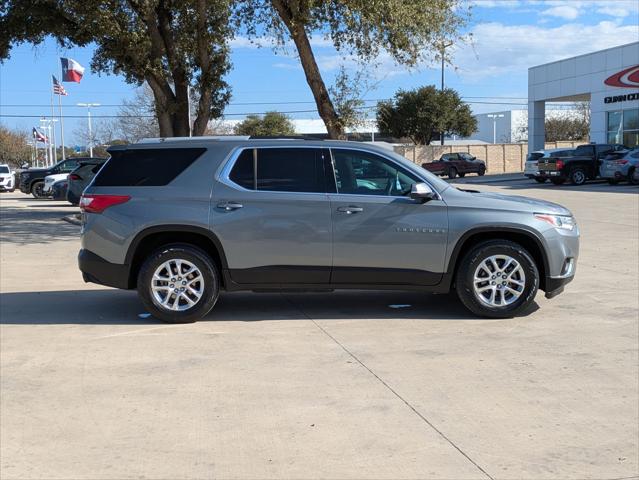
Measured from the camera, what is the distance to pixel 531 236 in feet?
22.8

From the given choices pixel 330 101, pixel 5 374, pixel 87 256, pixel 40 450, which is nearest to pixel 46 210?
pixel 330 101

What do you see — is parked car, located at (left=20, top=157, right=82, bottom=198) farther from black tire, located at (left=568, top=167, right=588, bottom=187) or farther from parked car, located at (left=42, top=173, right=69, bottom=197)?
black tire, located at (left=568, top=167, right=588, bottom=187)

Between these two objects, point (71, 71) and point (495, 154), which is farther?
point (495, 154)

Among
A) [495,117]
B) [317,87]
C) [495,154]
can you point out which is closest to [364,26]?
[317,87]

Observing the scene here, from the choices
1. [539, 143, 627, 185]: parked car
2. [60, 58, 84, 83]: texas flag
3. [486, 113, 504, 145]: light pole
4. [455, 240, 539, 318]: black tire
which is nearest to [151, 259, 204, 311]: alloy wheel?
[455, 240, 539, 318]: black tire

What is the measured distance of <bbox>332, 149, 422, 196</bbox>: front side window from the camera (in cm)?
702

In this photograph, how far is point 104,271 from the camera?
23.0 feet

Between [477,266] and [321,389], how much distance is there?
2.56 metres

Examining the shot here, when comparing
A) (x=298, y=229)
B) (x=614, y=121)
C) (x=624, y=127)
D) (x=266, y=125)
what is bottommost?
(x=298, y=229)

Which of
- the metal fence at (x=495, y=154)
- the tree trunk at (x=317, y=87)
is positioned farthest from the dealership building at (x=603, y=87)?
the tree trunk at (x=317, y=87)

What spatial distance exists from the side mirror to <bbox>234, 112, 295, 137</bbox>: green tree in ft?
176

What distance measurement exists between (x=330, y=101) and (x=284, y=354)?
9.60 metres

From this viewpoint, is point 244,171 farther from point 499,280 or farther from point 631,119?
point 631,119

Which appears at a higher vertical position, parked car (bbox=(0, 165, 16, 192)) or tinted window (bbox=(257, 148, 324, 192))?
tinted window (bbox=(257, 148, 324, 192))
